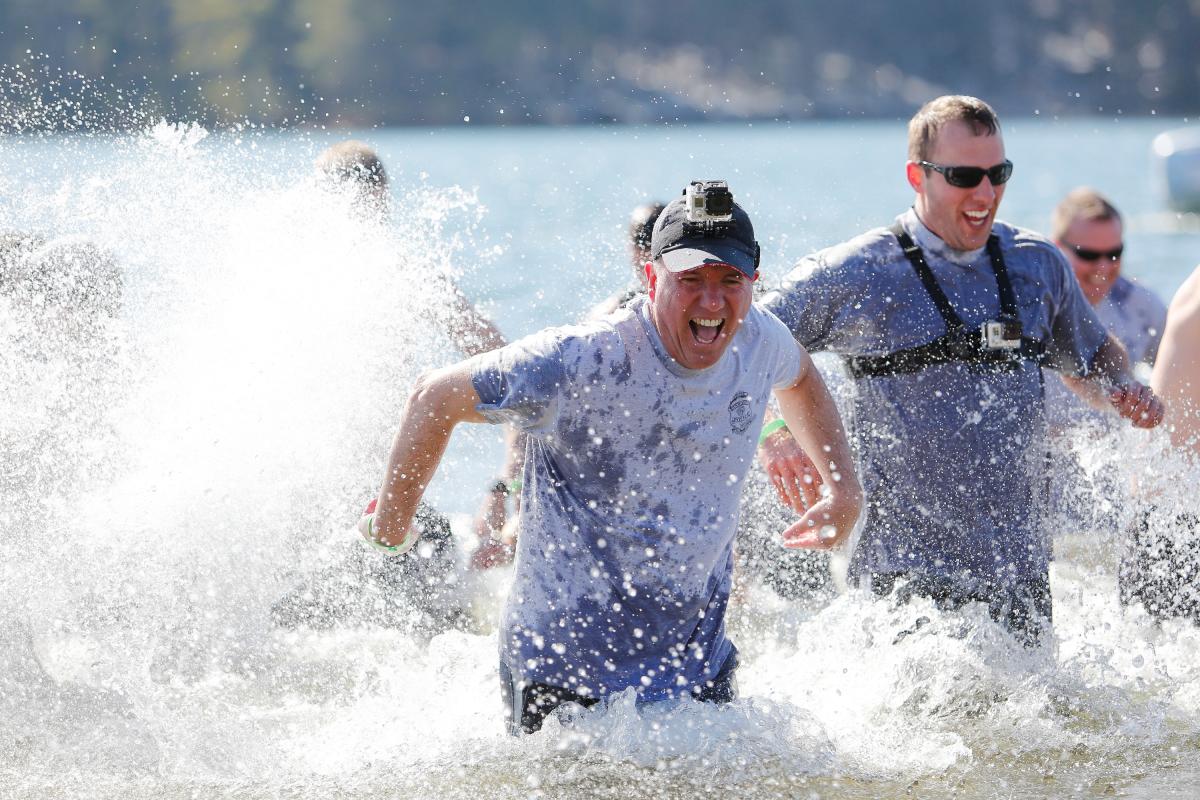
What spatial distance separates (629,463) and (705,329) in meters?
0.41

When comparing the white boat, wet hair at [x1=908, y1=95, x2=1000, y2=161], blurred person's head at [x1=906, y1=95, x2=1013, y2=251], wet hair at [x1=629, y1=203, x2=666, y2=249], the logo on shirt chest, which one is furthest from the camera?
the white boat

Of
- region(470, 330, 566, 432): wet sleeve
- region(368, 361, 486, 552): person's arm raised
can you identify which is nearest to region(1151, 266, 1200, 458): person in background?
region(470, 330, 566, 432): wet sleeve

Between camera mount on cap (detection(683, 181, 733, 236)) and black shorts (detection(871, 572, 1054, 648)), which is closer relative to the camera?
camera mount on cap (detection(683, 181, 733, 236))

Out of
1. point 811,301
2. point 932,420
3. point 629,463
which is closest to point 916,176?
point 811,301

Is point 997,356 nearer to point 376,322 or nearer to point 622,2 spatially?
point 376,322

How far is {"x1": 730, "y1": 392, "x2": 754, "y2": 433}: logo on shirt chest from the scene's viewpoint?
162 inches

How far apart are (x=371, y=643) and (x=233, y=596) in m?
0.86

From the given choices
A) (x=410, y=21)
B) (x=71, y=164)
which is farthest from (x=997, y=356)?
A: (x=410, y=21)

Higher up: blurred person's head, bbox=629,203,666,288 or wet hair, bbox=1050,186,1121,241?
wet hair, bbox=1050,186,1121,241

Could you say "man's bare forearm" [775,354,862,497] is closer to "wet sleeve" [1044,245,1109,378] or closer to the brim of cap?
the brim of cap

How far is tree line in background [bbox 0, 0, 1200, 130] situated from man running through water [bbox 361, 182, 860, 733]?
30.6 metres

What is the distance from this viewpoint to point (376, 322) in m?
6.25

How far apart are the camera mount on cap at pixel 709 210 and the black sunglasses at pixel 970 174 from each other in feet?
4.90

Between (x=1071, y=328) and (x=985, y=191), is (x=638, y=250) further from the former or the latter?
(x=1071, y=328)
